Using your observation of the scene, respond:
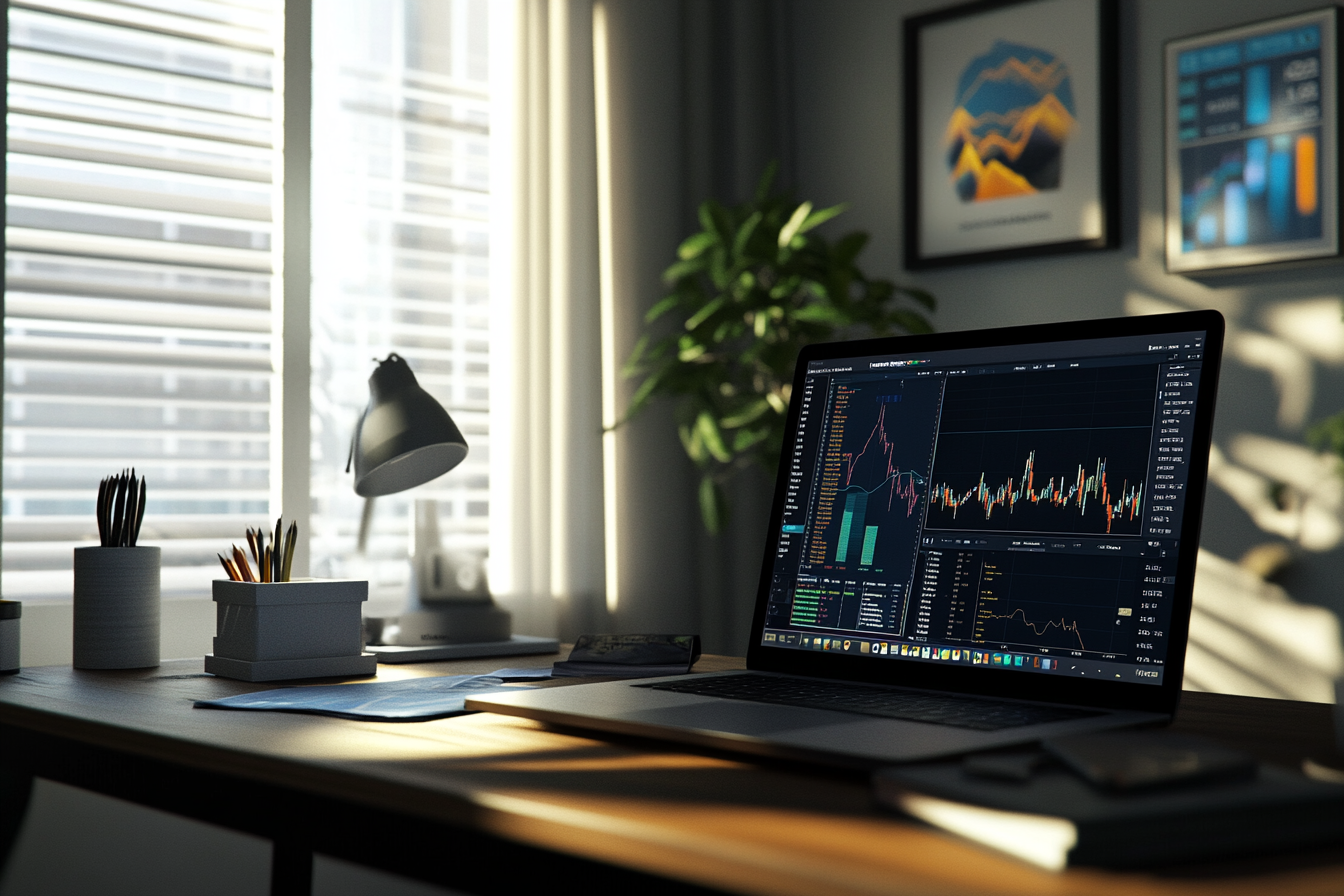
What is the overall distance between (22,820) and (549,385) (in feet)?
3.96

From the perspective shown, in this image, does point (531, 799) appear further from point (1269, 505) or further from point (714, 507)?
point (1269, 505)

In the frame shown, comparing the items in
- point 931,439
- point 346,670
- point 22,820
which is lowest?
point 22,820

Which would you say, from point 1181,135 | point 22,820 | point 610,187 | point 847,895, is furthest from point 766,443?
point 847,895

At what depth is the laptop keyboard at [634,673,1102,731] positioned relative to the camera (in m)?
0.94

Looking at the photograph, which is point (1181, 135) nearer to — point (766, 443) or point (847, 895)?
point (766, 443)

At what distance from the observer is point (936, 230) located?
2814 mm

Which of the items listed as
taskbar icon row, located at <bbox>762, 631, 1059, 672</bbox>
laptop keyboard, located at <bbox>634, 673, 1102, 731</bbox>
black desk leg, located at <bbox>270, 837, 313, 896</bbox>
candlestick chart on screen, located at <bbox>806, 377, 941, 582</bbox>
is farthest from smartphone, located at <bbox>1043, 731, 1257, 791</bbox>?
black desk leg, located at <bbox>270, 837, 313, 896</bbox>

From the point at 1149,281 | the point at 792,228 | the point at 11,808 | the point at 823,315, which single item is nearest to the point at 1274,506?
the point at 1149,281

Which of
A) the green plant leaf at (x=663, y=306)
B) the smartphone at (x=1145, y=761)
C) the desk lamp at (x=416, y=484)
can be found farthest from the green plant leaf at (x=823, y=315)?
the smartphone at (x=1145, y=761)

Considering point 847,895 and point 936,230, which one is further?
point 936,230

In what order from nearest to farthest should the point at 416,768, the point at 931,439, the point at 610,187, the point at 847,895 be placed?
the point at 847,895
the point at 416,768
the point at 931,439
the point at 610,187

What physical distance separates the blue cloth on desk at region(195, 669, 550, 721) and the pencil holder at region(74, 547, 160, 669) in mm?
284

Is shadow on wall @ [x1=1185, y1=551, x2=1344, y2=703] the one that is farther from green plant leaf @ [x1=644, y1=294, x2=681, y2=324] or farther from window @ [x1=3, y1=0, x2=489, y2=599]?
window @ [x1=3, y1=0, x2=489, y2=599]

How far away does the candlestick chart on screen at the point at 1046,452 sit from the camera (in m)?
1.04
